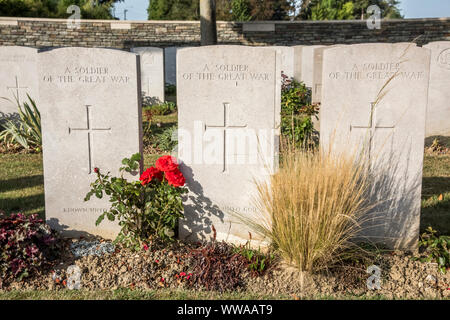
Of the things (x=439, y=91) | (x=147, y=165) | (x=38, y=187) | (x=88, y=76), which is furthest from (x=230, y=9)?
(x=88, y=76)

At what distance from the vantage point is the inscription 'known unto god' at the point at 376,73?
365 centimetres

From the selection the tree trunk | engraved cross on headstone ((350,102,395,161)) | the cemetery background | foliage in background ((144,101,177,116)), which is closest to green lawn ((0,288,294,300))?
the cemetery background

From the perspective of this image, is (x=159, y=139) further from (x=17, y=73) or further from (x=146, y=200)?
(x=146, y=200)

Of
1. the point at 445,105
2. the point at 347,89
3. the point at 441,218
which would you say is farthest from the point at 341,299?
the point at 445,105

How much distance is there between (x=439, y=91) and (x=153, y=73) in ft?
24.7

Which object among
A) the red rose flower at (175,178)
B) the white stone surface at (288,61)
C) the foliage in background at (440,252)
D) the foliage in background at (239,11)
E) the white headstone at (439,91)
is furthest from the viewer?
the foliage in background at (239,11)

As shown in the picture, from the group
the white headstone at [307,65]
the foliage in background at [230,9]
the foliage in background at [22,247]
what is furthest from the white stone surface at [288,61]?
the foliage in background at [230,9]

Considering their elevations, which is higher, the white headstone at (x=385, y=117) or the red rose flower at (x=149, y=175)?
the white headstone at (x=385, y=117)

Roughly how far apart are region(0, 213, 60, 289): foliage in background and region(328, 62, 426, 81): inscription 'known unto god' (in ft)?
9.15

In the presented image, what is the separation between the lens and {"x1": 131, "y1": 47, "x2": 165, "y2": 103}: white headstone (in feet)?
40.4

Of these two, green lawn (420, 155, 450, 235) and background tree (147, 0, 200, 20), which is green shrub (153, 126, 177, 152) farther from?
background tree (147, 0, 200, 20)

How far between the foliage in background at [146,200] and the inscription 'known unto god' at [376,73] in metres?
1.64

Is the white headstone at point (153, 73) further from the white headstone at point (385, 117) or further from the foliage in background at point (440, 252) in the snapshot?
the foliage in background at point (440, 252)

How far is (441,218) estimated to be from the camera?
4512mm
